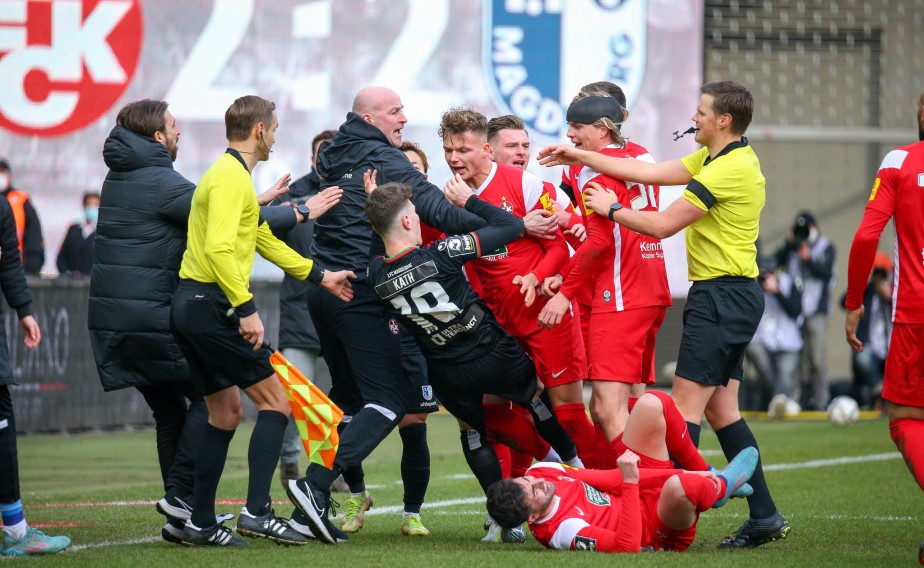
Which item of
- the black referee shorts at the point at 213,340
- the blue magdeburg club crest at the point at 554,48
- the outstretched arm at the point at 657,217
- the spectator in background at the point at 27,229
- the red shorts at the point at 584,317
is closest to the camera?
the black referee shorts at the point at 213,340

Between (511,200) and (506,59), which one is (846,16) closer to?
(506,59)

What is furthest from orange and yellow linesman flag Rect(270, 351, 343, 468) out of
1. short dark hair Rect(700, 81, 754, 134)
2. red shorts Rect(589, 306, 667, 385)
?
short dark hair Rect(700, 81, 754, 134)

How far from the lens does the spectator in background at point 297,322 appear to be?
28.9ft

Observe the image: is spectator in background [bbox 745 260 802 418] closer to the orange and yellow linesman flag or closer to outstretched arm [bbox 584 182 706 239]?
outstretched arm [bbox 584 182 706 239]

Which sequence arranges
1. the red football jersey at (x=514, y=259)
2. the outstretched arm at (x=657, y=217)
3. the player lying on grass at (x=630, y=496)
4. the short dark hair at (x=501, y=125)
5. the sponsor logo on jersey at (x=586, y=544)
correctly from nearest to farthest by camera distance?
the player lying on grass at (x=630, y=496) → the sponsor logo on jersey at (x=586, y=544) → the outstretched arm at (x=657, y=217) → the red football jersey at (x=514, y=259) → the short dark hair at (x=501, y=125)

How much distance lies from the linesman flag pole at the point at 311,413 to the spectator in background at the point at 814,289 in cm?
957

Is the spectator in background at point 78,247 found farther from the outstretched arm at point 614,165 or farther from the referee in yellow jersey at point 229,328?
the outstretched arm at point 614,165

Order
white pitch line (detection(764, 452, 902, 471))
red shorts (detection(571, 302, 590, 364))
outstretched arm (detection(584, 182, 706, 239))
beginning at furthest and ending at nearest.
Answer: white pitch line (detection(764, 452, 902, 471)) < red shorts (detection(571, 302, 590, 364)) < outstretched arm (detection(584, 182, 706, 239))

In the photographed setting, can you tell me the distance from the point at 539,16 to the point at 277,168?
3.56 meters

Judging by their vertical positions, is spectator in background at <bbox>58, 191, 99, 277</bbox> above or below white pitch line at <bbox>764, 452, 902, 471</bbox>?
above

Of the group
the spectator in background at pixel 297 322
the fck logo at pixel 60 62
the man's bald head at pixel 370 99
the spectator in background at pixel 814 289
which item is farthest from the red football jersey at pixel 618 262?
the fck logo at pixel 60 62

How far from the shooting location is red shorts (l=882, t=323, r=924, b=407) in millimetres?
5898

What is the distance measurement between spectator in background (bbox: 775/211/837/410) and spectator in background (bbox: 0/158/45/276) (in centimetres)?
835

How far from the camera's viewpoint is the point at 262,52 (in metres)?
15.0
